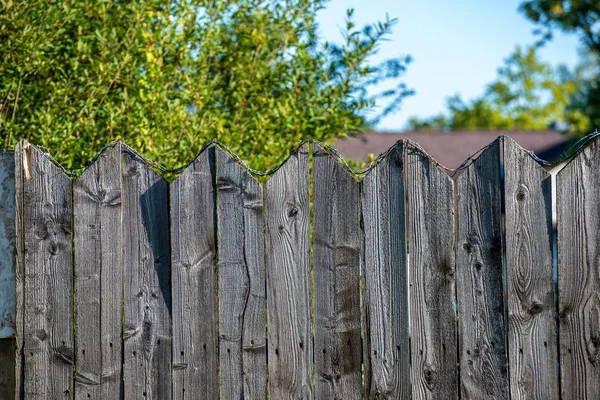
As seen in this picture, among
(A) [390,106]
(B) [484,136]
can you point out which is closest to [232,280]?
(A) [390,106]

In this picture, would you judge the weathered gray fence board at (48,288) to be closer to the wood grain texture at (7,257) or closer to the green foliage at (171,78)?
the wood grain texture at (7,257)

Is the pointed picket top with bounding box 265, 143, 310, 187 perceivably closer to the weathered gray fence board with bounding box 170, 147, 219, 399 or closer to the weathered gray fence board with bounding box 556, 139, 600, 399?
the weathered gray fence board with bounding box 170, 147, 219, 399

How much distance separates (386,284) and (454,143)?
22.4 metres

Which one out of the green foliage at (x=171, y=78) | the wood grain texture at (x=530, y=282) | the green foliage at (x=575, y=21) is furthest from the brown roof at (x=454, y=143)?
the wood grain texture at (x=530, y=282)

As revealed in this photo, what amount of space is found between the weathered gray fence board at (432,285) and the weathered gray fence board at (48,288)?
1.53 meters

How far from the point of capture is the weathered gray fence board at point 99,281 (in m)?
2.95

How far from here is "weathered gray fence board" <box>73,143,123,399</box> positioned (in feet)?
9.68

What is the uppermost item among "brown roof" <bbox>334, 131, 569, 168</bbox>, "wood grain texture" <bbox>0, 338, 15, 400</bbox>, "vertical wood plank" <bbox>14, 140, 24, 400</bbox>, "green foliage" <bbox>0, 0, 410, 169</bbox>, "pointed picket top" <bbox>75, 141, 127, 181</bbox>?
"brown roof" <bbox>334, 131, 569, 168</bbox>

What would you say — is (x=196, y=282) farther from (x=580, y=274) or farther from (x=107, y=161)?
(x=580, y=274)

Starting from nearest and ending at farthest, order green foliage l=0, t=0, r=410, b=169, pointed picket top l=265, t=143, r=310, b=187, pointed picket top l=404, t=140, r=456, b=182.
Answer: pointed picket top l=404, t=140, r=456, b=182 < pointed picket top l=265, t=143, r=310, b=187 < green foliage l=0, t=0, r=410, b=169

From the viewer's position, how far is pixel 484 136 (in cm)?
2566

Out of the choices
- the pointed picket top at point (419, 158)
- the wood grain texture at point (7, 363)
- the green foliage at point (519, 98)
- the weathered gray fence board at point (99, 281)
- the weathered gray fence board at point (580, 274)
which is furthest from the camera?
the green foliage at point (519, 98)

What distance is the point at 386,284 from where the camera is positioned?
8.98 ft

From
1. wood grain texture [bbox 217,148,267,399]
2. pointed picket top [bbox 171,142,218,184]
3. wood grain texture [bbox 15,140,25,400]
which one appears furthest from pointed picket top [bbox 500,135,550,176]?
wood grain texture [bbox 15,140,25,400]
